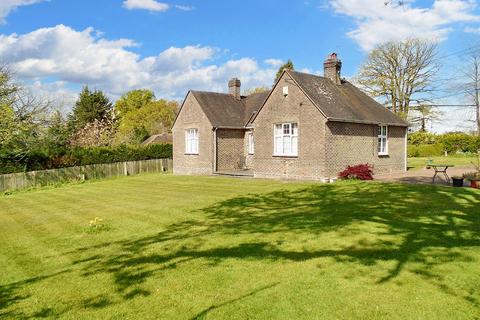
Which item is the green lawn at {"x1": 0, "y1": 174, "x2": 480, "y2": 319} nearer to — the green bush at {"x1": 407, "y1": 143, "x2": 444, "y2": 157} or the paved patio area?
the paved patio area

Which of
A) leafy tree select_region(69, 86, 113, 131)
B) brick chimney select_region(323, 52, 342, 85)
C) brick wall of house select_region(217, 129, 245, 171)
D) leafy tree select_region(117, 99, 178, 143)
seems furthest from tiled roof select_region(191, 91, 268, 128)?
leafy tree select_region(117, 99, 178, 143)

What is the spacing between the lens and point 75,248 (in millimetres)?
9727

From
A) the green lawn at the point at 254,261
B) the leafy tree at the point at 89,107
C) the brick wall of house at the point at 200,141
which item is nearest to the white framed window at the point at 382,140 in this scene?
the green lawn at the point at 254,261

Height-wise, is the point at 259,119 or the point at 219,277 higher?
the point at 259,119

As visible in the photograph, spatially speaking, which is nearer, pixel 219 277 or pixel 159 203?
pixel 219 277

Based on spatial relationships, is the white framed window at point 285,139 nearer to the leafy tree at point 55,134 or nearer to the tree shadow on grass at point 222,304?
the tree shadow on grass at point 222,304

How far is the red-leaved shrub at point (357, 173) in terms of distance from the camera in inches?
835

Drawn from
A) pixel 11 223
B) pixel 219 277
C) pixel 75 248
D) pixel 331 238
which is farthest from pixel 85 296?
pixel 11 223

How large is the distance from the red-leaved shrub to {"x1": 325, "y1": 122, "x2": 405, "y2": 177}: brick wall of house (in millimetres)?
587

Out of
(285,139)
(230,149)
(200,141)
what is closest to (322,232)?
(285,139)

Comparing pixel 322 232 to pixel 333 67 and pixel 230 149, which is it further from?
pixel 230 149

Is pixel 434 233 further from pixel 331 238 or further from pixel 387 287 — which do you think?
pixel 387 287

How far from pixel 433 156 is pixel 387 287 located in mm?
44771

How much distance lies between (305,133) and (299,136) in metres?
0.50
